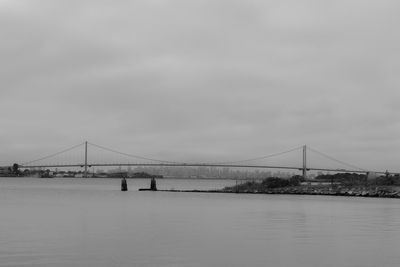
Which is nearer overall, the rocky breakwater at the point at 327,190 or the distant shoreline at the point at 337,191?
the distant shoreline at the point at 337,191

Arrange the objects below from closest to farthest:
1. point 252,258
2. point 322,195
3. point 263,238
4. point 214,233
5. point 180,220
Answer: point 252,258 → point 263,238 → point 214,233 → point 180,220 → point 322,195

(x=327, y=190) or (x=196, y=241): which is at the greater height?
(x=327, y=190)

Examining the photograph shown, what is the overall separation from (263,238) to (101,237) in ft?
24.8

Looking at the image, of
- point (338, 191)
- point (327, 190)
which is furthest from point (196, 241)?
point (327, 190)

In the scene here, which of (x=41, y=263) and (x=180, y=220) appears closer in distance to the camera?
(x=41, y=263)

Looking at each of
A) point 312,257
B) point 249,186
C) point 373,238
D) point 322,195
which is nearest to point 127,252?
point 312,257

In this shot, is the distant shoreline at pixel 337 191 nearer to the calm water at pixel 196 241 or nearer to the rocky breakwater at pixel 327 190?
the rocky breakwater at pixel 327 190

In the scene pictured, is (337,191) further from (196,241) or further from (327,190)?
(196,241)

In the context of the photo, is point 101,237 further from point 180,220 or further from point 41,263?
point 180,220

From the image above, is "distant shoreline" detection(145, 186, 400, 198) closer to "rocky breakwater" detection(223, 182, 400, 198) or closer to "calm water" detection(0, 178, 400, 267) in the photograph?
"rocky breakwater" detection(223, 182, 400, 198)

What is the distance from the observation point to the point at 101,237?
2908 cm

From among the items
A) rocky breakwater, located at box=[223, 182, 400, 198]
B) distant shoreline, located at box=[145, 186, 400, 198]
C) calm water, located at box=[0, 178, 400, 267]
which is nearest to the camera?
calm water, located at box=[0, 178, 400, 267]

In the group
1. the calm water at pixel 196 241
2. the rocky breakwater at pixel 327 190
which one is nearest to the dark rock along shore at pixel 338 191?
the rocky breakwater at pixel 327 190

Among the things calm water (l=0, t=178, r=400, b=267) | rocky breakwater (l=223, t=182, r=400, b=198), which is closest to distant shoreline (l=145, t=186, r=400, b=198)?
rocky breakwater (l=223, t=182, r=400, b=198)
